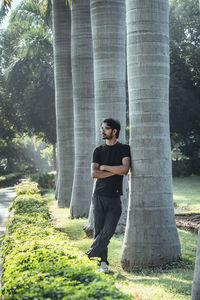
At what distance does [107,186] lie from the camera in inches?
267

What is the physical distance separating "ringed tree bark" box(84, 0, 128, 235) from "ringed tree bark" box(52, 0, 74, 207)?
19.3 ft

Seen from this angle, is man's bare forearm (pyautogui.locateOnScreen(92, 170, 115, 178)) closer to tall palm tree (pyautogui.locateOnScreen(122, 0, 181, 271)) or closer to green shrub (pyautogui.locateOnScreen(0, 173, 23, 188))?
tall palm tree (pyautogui.locateOnScreen(122, 0, 181, 271))

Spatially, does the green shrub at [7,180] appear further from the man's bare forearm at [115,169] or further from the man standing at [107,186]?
the man's bare forearm at [115,169]

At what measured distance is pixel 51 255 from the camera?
491cm

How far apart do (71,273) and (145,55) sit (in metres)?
4.36

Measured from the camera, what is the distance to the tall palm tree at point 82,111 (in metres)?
13.4

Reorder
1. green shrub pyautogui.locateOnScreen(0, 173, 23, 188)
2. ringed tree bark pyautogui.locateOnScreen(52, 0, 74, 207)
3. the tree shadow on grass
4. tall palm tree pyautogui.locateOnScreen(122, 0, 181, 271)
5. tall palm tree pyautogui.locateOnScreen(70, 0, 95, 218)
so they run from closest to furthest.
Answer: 1. the tree shadow on grass
2. tall palm tree pyautogui.locateOnScreen(122, 0, 181, 271)
3. tall palm tree pyautogui.locateOnScreen(70, 0, 95, 218)
4. ringed tree bark pyautogui.locateOnScreen(52, 0, 74, 207)
5. green shrub pyautogui.locateOnScreen(0, 173, 23, 188)

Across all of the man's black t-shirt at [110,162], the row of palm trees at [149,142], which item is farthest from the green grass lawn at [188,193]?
the man's black t-shirt at [110,162]

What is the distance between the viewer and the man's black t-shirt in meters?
6.78

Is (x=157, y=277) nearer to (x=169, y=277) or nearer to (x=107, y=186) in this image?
(x=169, y=277)

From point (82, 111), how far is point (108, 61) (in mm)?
3633

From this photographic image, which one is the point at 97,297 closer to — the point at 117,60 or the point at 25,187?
the point at 117,60

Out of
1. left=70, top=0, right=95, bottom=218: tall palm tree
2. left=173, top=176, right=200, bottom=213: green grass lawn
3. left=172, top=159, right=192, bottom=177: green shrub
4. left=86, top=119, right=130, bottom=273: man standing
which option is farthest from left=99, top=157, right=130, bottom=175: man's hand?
left=172, top=159, right=192, bottom=177: green shrub

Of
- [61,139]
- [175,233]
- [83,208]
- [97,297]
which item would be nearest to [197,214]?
[83,208]
